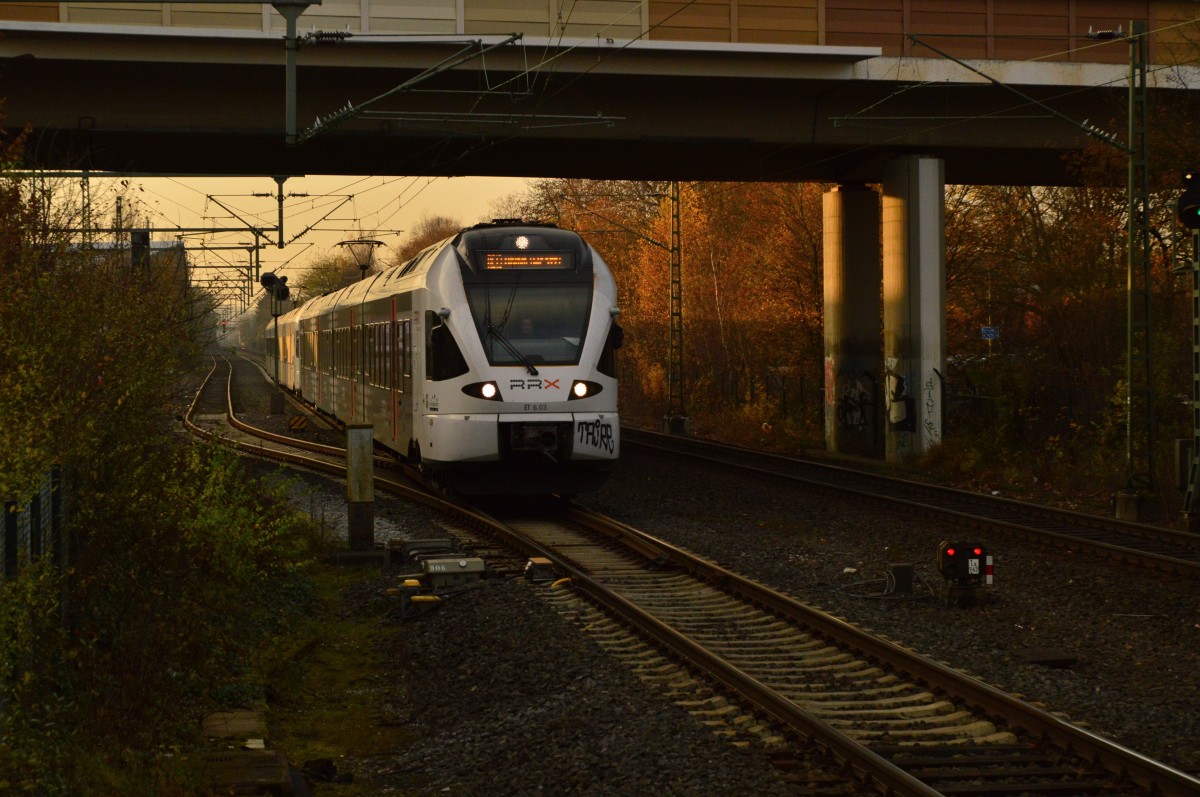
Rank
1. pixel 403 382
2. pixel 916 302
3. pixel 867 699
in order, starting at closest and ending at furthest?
1. pixel 867 699
2. pixel 403 382
3. pixel 916 302

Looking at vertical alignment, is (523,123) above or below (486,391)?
above

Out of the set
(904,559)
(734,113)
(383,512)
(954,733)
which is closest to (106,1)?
(383,512)

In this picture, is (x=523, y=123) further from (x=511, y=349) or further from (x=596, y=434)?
(x=596, y=434)

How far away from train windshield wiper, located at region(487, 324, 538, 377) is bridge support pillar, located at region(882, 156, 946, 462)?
11.8 m

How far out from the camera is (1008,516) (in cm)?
1784

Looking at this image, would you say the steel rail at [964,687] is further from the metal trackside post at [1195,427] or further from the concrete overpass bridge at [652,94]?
the concrete overpass bridge at [652,94]

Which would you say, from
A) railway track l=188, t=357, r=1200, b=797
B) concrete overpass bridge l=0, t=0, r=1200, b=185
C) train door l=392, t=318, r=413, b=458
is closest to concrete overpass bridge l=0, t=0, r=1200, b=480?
concrete overpass bridge l=0, t=0, r=1200, b=185

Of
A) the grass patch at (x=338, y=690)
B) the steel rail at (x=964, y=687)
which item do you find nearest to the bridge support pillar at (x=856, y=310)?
the steel rail at (x=964, y=687)

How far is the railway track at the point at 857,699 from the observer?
6.82 metres

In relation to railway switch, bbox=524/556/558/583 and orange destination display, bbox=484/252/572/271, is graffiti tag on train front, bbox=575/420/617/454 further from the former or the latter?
railway switch, bbox=524/556/558/583

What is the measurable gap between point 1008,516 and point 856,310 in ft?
37.5

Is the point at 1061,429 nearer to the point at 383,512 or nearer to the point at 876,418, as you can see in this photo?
the point at 876,418

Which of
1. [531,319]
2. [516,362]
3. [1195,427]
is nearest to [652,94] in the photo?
[531,319]

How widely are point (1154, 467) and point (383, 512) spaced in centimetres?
991
